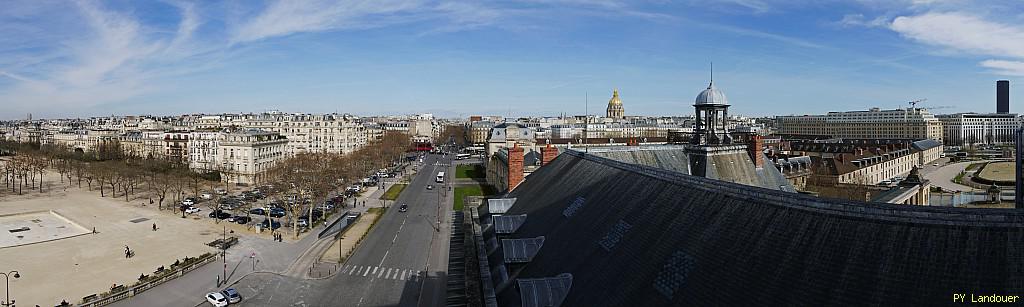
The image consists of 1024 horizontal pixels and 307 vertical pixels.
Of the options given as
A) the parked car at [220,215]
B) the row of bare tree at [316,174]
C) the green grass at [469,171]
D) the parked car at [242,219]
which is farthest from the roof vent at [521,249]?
the green grass at [469,171]

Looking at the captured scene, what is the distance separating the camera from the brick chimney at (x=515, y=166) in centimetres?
3934

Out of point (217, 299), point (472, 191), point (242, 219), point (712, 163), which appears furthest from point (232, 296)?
point (472, 191)

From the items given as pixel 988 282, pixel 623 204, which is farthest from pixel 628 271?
pixel 988 282

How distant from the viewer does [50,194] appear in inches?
3937

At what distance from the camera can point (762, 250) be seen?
1279cm

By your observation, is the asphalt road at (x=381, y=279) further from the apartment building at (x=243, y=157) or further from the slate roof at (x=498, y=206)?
the apartment building at (x=243, y=157)

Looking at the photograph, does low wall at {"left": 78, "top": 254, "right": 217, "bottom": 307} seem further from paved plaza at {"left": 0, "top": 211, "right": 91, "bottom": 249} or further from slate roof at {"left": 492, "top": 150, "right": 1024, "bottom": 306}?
slate roof at {"left": 492, "top": 150, "right": 1024, "bottom": 306}

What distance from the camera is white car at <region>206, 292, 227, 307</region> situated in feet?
136

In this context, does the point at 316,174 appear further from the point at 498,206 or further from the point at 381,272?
the point at 498,206

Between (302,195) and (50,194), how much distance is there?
5571 cm

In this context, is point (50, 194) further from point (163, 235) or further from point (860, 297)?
point (860, 297)

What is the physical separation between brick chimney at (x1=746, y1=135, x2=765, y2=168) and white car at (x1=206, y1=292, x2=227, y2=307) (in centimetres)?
3548

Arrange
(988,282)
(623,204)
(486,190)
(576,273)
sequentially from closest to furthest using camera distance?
(988,282)
(576,273)
(623,204)
(486,190)

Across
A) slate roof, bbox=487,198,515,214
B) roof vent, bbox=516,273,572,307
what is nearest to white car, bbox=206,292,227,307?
slate roof, bbox=487,198,515,214
